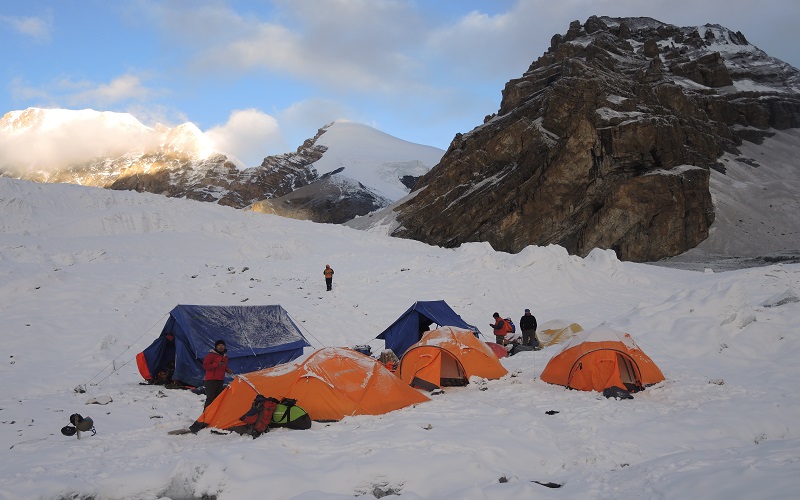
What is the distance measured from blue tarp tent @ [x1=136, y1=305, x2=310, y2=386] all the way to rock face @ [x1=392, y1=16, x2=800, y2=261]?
146 ft

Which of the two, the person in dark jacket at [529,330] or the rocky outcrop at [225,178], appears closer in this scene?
the person in dark jacket at [529,330]

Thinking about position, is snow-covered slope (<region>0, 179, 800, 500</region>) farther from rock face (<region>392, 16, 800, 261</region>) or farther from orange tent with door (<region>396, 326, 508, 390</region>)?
rock face (<region>392, 16, 800, 261</region>)

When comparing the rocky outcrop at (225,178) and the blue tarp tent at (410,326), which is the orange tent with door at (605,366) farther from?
the rocky outcrop at (225,178)

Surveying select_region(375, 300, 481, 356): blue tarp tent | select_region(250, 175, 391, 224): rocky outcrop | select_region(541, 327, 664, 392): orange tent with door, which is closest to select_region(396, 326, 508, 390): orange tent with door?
select_region(541, 327, 664, 392): orange tent with door

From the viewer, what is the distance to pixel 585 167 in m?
56.7

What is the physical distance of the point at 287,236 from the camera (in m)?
34.2

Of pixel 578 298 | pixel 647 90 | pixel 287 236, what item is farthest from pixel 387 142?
pixel 578 298

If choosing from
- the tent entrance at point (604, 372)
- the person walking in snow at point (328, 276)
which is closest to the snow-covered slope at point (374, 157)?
the person walking in snow at point (328, 276)

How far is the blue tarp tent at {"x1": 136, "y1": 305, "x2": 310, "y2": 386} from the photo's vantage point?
12367mm

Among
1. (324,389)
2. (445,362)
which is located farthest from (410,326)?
(324,389)

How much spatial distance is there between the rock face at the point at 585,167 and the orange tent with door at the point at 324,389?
158ft

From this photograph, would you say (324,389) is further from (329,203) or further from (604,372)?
(329,203)

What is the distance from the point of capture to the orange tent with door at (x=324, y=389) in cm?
860

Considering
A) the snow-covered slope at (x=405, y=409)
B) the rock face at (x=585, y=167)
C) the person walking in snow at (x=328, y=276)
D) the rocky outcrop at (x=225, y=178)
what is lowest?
the snow-covered slope at (x=405, y=409)
